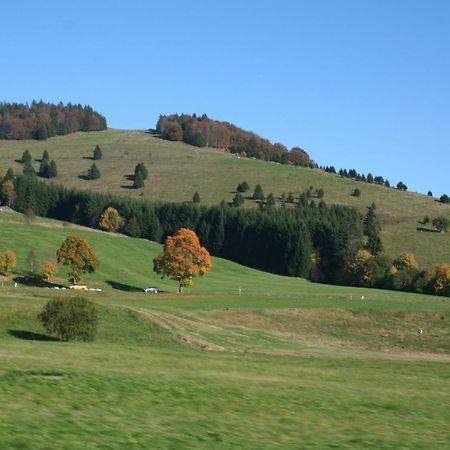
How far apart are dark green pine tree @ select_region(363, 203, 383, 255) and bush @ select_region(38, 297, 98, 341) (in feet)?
334

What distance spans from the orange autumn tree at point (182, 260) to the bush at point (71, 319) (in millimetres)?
51393

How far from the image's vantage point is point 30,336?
4534cm

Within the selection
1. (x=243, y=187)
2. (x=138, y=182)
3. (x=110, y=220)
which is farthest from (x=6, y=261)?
(x=138, y=182)

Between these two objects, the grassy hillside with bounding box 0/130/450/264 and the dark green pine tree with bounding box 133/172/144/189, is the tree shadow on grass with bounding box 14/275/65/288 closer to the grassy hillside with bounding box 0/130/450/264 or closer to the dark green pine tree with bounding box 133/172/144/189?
the grassy hillside with bounding box 0/130/450/264

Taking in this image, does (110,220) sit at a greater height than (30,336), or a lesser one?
greater

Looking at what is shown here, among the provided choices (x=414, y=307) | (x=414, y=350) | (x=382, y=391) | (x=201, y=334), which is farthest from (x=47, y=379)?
(x=414, y=307)

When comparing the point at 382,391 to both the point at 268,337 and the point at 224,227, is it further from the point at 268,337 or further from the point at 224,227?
the point at 224,227

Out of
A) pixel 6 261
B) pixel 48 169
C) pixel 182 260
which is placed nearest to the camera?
pixel 6 261

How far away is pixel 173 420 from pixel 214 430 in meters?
1.26

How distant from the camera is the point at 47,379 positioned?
2091 centimetres

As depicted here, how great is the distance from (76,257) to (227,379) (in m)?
70.5

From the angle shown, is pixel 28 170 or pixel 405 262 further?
pixel 28 170

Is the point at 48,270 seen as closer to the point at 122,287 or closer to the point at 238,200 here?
the point at 122,287

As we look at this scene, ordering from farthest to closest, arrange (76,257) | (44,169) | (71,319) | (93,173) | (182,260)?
1. (44,169)
2. (93,173)
3. (182,260)
4. (76,257)
5. (71,319)
